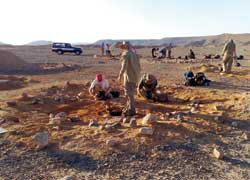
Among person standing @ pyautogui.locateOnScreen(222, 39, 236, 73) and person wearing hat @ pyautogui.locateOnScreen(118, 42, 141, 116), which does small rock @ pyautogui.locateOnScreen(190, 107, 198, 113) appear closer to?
person wearing hat @ pyautogui.locateOnScreen(118, 42, 141, 116)

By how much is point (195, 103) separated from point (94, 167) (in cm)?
498

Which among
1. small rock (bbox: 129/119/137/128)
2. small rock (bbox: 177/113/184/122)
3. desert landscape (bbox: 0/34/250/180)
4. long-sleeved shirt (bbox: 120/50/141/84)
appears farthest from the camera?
long-sleeved shirt (bbox: 120/50/141/84)

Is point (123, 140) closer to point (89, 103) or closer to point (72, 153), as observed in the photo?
point (72, 153)

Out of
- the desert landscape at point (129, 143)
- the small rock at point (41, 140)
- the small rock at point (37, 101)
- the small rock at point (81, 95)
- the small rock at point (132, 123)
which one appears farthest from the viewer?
the small rock at point (81, 95)

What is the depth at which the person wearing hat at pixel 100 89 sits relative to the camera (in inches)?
424

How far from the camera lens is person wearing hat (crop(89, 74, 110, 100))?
10.8m

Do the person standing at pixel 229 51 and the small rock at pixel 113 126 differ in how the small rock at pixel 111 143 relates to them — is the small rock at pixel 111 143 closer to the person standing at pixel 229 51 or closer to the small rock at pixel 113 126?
the small rock at pixel 113 126

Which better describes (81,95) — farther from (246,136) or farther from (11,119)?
(246,136)

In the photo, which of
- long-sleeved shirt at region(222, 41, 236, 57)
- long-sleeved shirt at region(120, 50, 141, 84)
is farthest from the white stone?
long-sleeved shirt at region(222, 41, 236, 57)

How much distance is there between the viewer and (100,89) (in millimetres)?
10891

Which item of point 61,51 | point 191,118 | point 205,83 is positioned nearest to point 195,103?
point 191,118

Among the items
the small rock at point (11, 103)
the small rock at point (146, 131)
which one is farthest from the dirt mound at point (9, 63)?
the small rock at point (146, 131)

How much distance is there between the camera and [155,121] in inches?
291

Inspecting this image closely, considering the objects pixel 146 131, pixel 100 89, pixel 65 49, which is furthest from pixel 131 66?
pixel 65 49
